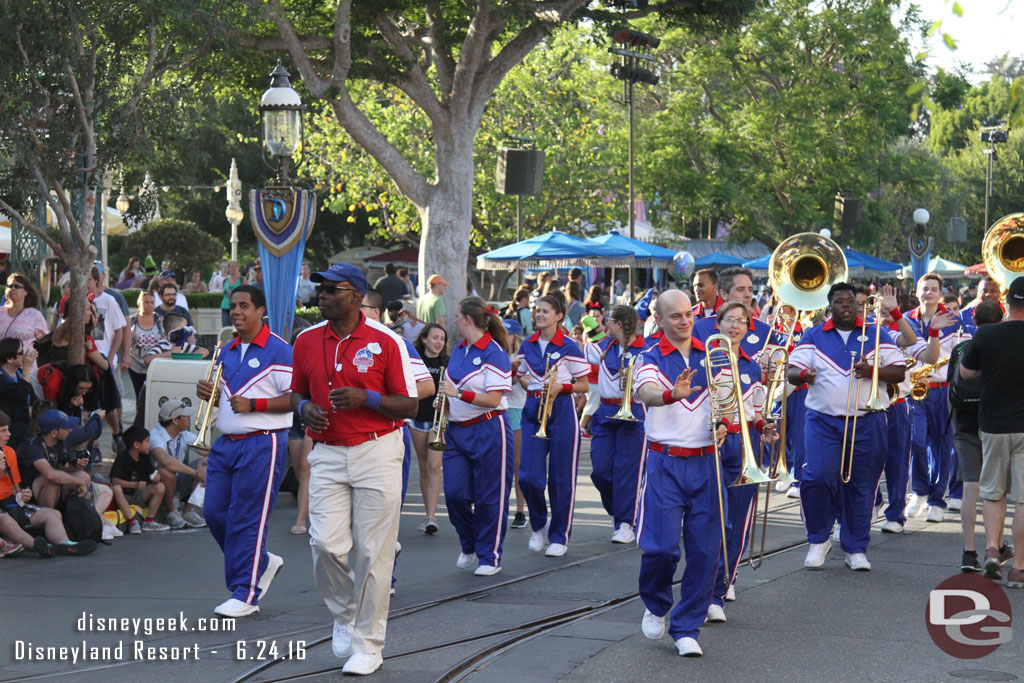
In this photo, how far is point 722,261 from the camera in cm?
3581

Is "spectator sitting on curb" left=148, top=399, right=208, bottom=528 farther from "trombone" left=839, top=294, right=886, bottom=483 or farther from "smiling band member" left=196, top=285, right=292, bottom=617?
"trombone" left=839, top=294, right=886, bottom=483

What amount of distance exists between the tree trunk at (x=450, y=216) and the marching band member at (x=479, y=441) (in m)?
11.6

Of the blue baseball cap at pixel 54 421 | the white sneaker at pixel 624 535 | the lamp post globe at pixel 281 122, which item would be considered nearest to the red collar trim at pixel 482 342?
the white sneaker at pixel 624 535

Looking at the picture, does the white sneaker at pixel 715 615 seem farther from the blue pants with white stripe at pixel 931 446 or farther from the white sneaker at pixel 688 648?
the blue pants with white stripe at pixel 931 446

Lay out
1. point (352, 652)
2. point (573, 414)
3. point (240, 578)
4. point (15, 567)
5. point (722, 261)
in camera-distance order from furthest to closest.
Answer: point (722, 261) → point (573, 414) → point (15, 567) → point (240, 578) → point (352, 652)

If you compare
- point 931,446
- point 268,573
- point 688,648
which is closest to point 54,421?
point 268,573

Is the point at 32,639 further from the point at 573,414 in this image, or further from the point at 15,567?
the point at 573,414

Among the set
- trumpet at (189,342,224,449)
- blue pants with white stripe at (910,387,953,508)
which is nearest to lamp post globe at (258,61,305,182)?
trumpet at (189,342,224,449)

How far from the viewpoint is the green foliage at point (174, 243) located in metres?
36.8

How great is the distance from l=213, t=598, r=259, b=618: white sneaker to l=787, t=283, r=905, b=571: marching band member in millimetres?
3845

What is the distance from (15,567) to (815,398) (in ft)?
18.0

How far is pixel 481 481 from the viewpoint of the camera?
9.27 m

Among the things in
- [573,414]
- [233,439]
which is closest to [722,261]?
[573,414]

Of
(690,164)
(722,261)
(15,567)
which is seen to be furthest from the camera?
(690,164)
